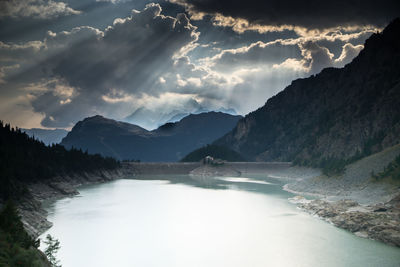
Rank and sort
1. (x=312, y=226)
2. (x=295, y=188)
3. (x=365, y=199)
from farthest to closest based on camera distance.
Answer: (x=295, y=188) < (x=365, y=199) < (x=312, y=226)

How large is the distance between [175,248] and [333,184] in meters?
69.7

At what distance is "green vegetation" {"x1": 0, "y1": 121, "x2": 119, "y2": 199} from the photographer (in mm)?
75519

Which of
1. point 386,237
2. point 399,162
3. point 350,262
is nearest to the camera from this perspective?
point 350,262

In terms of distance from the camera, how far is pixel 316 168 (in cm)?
17062

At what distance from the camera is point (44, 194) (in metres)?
102

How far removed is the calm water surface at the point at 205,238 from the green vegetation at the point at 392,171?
2265 centimetres

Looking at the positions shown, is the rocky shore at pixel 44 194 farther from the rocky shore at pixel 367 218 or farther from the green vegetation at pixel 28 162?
the rocky shore at pixel 367 218

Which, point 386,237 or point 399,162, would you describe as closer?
point 386,237

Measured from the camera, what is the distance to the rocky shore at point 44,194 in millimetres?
61531

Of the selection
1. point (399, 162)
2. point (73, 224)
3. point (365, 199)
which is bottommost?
point (73, 224)

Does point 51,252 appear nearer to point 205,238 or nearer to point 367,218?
point 205,238

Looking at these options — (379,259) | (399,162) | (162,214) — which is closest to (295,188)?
(399,162)

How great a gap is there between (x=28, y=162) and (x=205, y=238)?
73967 millimetres

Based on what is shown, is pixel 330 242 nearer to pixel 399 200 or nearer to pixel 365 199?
pixel 399 200
